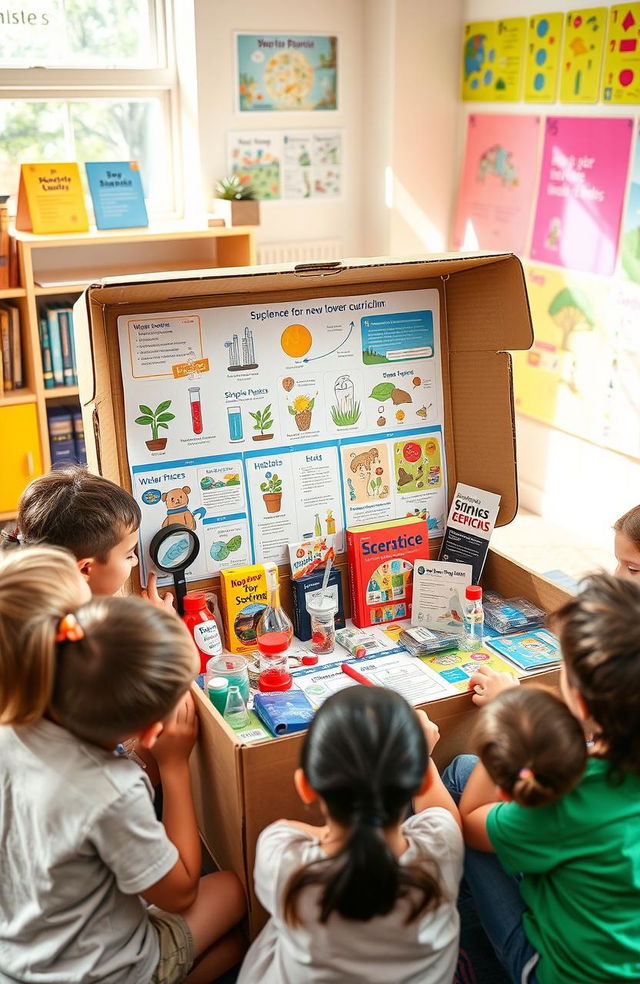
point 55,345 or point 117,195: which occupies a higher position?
point 117,195

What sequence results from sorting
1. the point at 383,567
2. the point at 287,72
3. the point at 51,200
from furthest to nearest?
the point at 287,72 → the point at 51,200 → the point at 383,567

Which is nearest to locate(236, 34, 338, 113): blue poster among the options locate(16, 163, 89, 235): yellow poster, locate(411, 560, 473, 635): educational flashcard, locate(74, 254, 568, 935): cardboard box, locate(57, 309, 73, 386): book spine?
locate(16, 163, 89, 235): yellow poster

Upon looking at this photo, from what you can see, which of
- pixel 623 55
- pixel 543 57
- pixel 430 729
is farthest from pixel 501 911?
pixel 543 57

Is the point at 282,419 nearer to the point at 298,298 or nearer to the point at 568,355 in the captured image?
the point at 298,298

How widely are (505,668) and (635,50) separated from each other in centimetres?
224

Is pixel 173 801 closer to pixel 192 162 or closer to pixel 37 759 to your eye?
pixel 37 759

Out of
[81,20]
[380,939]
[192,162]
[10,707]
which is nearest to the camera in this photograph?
[380,939]

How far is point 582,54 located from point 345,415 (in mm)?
2046

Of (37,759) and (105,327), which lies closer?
(37,759)

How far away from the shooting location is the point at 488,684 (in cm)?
158

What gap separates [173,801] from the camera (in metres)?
1.42

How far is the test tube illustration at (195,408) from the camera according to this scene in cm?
178

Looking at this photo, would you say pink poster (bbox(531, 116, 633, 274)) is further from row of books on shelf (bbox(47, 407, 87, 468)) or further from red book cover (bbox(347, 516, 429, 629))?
row of books on shelf (bbox(47, 407, 87, 468))

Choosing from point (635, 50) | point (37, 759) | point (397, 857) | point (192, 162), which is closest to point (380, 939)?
point (397, 857)
